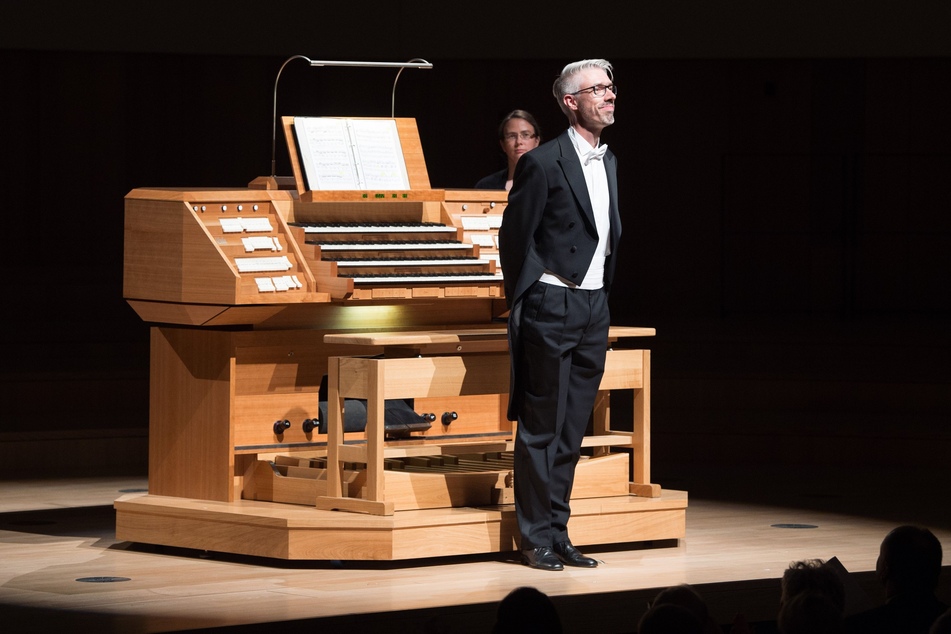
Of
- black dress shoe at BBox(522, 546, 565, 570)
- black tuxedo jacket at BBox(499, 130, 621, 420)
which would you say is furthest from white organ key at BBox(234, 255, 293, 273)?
black dress shoe at BBox(522, 546, 565, 570)

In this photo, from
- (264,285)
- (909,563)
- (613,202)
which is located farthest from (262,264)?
(909,563)

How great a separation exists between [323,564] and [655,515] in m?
1.12

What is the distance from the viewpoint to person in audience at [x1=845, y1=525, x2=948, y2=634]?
11.1ft

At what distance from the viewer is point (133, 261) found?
19.7 feet

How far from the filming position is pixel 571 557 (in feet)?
18.5

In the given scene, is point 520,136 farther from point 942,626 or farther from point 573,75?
point 942,626

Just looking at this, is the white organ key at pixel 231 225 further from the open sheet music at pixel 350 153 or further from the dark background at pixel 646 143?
the dark background at pixel 646 143

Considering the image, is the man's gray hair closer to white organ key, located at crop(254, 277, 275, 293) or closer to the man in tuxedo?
the man in tuxedo

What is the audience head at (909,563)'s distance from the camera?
347 cm

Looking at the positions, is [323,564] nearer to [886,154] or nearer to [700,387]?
[700,387]

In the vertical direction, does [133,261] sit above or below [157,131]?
below

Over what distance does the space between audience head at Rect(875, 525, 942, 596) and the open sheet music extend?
113 inches

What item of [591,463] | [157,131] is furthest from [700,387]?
[157,131]

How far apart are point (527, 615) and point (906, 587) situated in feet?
3.11
